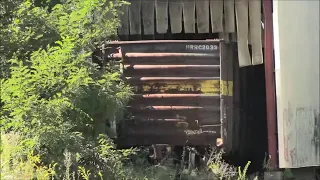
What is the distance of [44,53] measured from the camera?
19.5 feet

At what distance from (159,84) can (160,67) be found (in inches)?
10.6

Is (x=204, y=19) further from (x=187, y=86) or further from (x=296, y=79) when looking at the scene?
(x=296, y=79)

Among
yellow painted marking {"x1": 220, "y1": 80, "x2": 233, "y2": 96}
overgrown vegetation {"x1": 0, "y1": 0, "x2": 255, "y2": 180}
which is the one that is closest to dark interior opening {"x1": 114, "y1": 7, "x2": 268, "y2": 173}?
yellow painted marking {"x1": 220, "y1": 80, "x2": 233, "y2": 96}

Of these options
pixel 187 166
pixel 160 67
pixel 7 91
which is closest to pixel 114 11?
pixel 160 67

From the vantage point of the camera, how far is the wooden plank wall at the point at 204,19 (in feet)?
26.9

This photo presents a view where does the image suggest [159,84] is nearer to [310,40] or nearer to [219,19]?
[219,19]

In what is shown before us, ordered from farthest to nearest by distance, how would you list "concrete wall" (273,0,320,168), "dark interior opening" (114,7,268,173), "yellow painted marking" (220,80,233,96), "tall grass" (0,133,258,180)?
"dark interior opening" (114,7,268,173)
"yellow painted marking" (220,80,233,96)
"concrete wall" (273,0,320,168)
"tall grass" (0,133,258,180)

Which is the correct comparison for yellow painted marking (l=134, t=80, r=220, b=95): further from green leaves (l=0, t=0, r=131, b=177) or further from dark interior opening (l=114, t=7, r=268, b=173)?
green leaves (l=0, t=0, r=131, b=177)

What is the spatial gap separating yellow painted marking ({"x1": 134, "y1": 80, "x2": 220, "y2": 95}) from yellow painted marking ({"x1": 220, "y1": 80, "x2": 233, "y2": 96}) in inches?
2.5

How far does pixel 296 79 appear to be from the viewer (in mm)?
7477

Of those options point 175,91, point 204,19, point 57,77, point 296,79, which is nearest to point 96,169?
point 57,77

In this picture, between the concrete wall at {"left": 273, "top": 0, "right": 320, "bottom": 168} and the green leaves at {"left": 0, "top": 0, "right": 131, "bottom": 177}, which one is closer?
the green leaves at {"left": 0, "top": 0, "right": 131, "bottom": 177}

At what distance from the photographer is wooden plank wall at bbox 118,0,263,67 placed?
26.9 ft

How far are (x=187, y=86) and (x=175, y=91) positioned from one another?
0.21 meters
